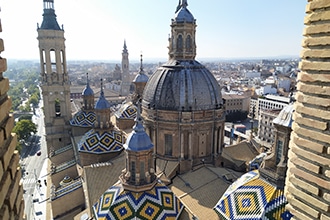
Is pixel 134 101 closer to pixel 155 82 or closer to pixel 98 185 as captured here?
pixel 155 82

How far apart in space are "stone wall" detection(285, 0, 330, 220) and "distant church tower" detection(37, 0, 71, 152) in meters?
33.7

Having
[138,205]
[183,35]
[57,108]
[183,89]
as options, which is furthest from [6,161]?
[57,108]

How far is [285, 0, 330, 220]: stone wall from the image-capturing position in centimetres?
540

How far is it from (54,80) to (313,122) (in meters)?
35.1

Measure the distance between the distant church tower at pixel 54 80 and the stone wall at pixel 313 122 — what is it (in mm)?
33710

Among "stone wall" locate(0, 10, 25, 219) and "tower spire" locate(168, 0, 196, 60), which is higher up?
"tower spire" locate(168, 0, 196, 60)

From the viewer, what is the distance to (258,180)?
15156 mm

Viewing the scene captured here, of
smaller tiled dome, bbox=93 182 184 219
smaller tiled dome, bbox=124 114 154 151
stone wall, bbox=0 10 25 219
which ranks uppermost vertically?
stone wall, bbox=0 10 25 219

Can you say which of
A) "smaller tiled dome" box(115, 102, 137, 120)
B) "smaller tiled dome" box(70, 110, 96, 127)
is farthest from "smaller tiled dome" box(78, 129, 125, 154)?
"smaller tiled dome" box(70, 110, 96, 127)

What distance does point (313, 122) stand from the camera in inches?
222

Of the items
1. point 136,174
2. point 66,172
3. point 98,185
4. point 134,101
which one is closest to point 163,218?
point 136,174

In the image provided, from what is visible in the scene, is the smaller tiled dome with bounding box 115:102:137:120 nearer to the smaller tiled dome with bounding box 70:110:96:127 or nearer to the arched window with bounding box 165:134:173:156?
the smaller tiled dome with bounding box 70:110:96:127

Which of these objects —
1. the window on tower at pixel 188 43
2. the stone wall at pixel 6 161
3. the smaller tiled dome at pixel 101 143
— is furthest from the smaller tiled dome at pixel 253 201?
the smaller tiled dome at pixel 101 143

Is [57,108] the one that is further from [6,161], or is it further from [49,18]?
[6,161]
